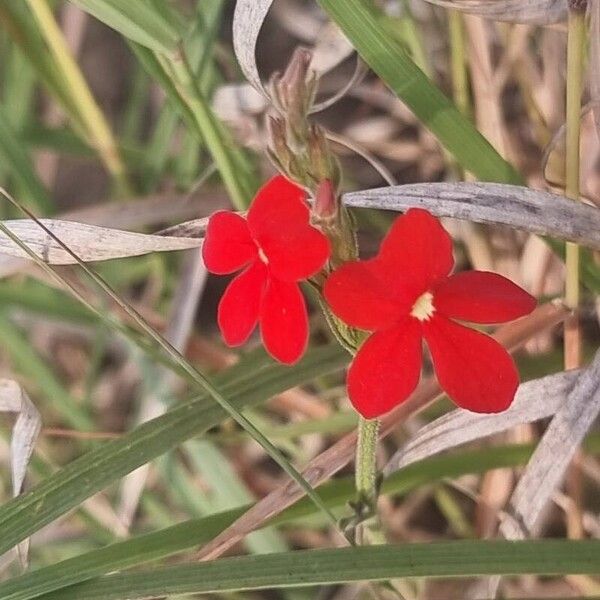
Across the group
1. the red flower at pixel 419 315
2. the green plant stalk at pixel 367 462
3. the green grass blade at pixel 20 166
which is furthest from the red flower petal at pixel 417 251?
the green grass blade at pixel 20 166

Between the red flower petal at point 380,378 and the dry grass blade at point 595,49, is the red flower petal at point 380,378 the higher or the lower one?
the lower one

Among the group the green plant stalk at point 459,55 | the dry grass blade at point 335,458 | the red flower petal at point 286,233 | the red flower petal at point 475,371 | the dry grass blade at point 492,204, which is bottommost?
the dry grass blade at point 335,458

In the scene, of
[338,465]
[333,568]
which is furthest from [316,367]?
[333,568]

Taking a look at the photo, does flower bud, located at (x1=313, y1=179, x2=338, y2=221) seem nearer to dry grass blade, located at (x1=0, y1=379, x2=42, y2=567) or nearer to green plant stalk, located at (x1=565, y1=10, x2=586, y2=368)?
green plant stalk, located at (x1=565, y1=10, x2=586, y2=368)

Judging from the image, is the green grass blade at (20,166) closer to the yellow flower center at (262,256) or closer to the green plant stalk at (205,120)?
the green plant stalk at (205,120)

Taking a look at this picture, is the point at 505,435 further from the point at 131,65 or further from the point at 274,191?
the point at 131,65

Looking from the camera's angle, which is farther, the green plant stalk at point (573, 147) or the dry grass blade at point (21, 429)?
the dry grass blade at point (21, 429)

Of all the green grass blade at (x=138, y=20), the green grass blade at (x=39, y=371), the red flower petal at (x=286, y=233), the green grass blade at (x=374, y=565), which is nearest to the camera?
the red flower petal at (x=286, y=233)

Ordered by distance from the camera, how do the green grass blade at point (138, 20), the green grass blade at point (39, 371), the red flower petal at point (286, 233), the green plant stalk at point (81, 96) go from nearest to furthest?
the red flower petal at point (286, 233) < the green grass blade at point (138, 20) < the green plant stalk at point (81, 96) < the green grass blade at point (39, 371)
